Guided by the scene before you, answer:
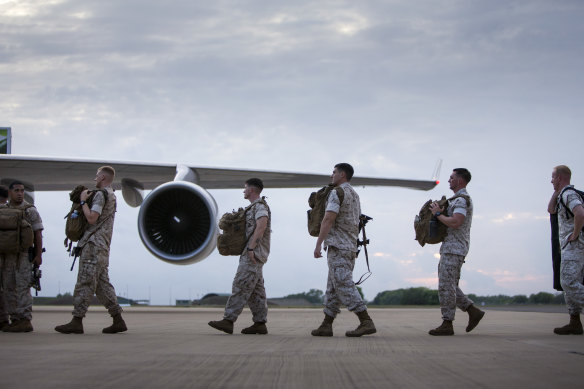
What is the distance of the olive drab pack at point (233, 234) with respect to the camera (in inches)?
267

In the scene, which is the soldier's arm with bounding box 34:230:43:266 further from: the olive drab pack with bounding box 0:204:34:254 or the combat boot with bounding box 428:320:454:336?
the combat boot with bounding box 428:320:454:336

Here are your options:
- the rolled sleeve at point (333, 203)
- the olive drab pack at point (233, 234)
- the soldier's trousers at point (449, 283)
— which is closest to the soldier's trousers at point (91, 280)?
the olive drab pack at point (233, 234)

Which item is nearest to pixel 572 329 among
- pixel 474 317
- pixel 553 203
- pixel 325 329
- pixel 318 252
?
pixel 474 317

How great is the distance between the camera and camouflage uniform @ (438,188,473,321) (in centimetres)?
645

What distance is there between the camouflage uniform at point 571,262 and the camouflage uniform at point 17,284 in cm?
Result: 523

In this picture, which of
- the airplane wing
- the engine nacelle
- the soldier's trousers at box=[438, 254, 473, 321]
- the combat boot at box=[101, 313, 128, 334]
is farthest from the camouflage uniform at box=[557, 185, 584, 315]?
the airplane wing

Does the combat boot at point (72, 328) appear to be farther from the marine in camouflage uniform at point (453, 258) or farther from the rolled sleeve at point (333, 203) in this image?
the marine in camouflage uniform at point (453, 258)

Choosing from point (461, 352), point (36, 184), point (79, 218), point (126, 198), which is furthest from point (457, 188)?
point (36, 184)

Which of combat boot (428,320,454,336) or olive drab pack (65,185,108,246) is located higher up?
olive drab pack (65,185,108,246)

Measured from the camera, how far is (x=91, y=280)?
643cm

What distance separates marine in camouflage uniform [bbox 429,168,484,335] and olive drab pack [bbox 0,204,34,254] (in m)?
4.03

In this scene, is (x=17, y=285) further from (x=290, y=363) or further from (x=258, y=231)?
(x=290, y=363)

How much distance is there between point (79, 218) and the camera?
257 inches

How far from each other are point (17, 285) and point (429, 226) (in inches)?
163
